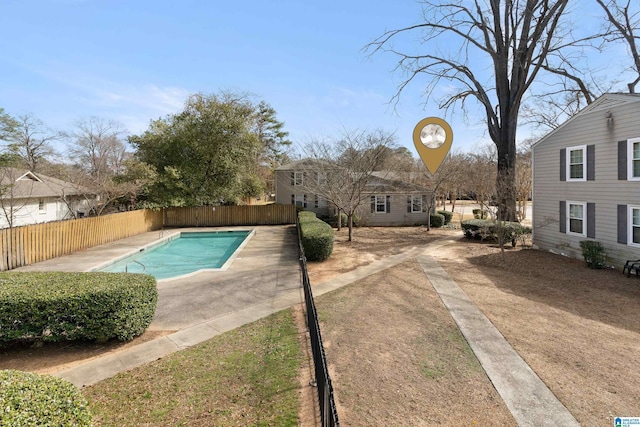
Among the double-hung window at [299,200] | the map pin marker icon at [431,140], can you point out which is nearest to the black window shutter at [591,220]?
the map pin marker icon at [431,140]

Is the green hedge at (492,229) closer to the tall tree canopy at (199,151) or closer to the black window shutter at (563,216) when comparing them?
the black window shutter at (563,216)

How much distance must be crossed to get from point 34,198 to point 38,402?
76.3ft

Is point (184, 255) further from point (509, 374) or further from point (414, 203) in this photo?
point (414, 203)

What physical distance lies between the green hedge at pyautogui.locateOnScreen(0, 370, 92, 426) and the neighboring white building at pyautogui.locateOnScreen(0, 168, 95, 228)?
18.5m

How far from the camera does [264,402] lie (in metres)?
3.90

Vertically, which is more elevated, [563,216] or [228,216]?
[563,216]

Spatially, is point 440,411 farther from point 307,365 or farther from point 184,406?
point 184,406

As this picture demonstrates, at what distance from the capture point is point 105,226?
54.2 feet

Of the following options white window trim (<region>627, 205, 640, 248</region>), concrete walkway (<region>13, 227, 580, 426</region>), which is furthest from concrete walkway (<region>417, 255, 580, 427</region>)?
white window trim (<region>627, 205, 640, 248</region>)

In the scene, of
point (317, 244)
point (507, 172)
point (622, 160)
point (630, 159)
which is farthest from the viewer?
point (507, 172)

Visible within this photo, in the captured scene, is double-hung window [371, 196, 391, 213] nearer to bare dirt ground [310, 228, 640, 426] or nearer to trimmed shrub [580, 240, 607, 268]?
bare dirt ground [310, 228, 640, 426]

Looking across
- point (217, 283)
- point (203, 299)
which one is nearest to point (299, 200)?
point (217, 283)

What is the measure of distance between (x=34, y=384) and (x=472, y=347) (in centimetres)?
595

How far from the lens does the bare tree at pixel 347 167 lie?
16.3m
